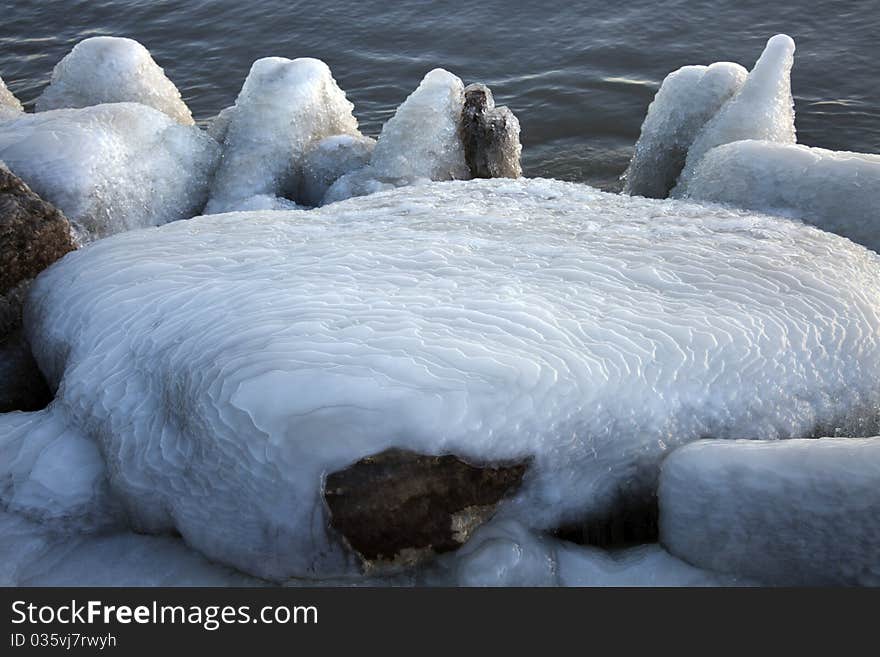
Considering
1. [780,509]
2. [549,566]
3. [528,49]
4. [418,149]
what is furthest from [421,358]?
[528,49]

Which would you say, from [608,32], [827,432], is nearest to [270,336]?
[827,432]

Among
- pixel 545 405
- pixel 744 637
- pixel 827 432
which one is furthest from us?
pixel 827 432

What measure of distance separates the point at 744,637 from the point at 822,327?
152 centimetres

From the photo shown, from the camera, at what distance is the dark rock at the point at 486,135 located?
22.5 ft

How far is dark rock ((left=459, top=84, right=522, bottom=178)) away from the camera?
6.85m

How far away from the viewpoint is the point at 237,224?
487 centimetres

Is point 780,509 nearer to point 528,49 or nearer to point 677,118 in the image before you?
point 677,118

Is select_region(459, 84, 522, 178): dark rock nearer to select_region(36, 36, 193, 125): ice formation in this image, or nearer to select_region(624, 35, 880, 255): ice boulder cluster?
select_region(624, 35, 880, 255): ice boulder cluster

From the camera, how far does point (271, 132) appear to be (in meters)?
6.90

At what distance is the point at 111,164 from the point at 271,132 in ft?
4.63

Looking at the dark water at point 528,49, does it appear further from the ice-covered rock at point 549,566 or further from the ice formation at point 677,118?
the ice-covered rock at point 549,566

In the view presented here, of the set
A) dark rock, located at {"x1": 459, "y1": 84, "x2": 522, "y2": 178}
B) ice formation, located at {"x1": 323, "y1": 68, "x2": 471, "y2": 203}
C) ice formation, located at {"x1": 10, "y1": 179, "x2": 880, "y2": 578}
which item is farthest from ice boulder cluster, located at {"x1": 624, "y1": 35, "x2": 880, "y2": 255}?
ice formation, located at {"x1": 323, "y1": 68, "x2": 471, "y2": 203}

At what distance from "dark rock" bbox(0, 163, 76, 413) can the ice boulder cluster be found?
370 cm

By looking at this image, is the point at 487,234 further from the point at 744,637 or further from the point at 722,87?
the point at 722,87
